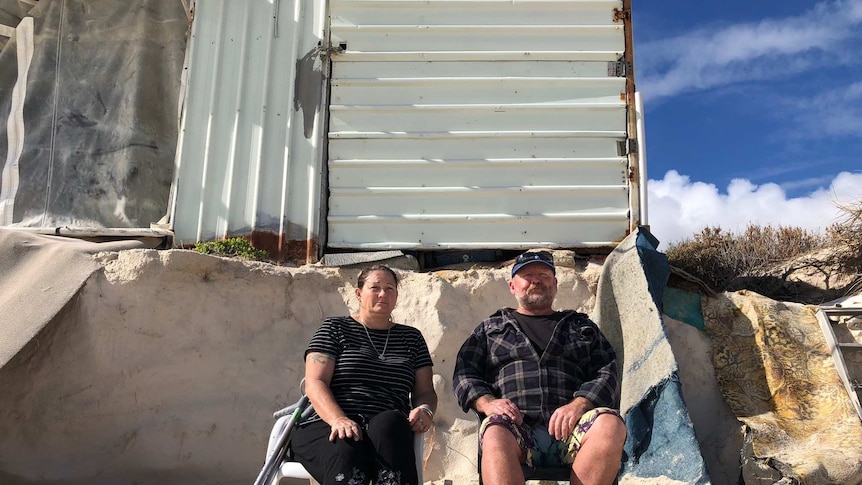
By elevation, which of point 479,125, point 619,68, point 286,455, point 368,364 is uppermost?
point 619,68

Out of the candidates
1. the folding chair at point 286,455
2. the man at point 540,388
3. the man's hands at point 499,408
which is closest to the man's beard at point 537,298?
the man at point 540,388

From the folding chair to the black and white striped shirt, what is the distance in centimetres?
7

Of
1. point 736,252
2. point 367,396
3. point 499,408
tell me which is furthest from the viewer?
point 736,252

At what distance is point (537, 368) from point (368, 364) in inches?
27.7

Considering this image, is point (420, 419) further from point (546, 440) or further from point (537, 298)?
Answer: point (537, 298)

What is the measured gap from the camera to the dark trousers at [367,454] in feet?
8.56

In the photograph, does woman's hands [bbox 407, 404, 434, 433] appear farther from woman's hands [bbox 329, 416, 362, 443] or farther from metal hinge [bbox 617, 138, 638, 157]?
metal hinge [bbox 617, 138, 638, 157]

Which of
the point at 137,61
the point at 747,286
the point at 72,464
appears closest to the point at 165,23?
the point at 137,61

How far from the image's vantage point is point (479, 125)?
16.4ft

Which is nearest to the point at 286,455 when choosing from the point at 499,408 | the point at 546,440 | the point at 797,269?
the point at 499,408

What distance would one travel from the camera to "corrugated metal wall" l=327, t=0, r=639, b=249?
4.85 m

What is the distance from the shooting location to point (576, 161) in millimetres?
4945

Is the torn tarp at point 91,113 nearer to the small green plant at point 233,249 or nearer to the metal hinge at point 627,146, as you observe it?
the small green plant at point 233,249

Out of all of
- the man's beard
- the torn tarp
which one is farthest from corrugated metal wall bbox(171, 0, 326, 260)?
the man's beard
